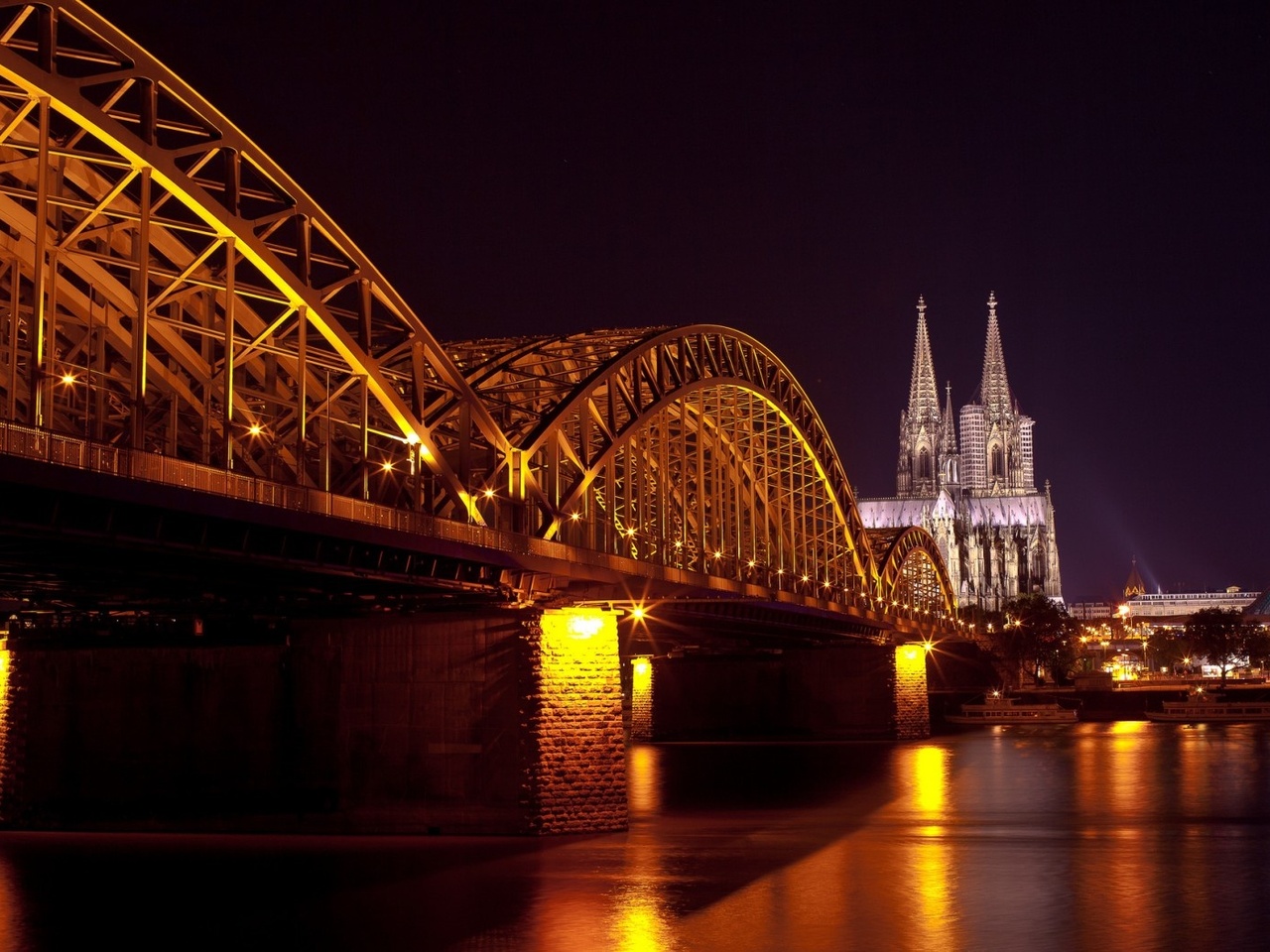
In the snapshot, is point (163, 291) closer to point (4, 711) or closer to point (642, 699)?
point (4, 711)

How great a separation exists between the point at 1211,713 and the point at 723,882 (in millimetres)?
112537

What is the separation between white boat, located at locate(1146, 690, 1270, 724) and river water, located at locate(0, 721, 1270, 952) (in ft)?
254

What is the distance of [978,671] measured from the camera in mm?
193500

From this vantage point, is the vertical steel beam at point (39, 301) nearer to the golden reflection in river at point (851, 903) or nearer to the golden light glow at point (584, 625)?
the golden reflection in river at point (851, 903)

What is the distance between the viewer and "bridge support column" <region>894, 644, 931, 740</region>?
385ft

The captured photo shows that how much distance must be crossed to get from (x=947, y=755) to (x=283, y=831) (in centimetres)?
5367

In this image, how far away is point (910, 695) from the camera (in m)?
121

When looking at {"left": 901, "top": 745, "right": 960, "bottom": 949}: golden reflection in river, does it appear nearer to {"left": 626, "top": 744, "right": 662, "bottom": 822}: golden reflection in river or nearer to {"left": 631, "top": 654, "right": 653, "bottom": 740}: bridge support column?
{"left": 626, "top": 744, "right": 662, "bottom": 822}: golden reflection in river

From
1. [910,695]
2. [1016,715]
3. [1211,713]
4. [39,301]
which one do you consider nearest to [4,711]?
[39,301]

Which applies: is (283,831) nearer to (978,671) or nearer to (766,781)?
(766,781)

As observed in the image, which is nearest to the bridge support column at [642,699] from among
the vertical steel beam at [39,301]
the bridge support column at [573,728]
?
the bridge support column at [573,728]

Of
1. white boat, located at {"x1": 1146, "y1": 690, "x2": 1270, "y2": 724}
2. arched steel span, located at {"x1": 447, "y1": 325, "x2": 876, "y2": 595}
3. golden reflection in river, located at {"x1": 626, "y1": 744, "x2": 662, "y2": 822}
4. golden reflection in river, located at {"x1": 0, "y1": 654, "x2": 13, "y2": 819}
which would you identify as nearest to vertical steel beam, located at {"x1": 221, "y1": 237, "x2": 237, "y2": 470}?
arched steel span, located at {"x1": 447, "y1": 325, "x2": 876, "y2": 595}

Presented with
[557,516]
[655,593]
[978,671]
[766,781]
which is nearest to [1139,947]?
[557,516]

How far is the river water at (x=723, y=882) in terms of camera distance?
32812 mm
